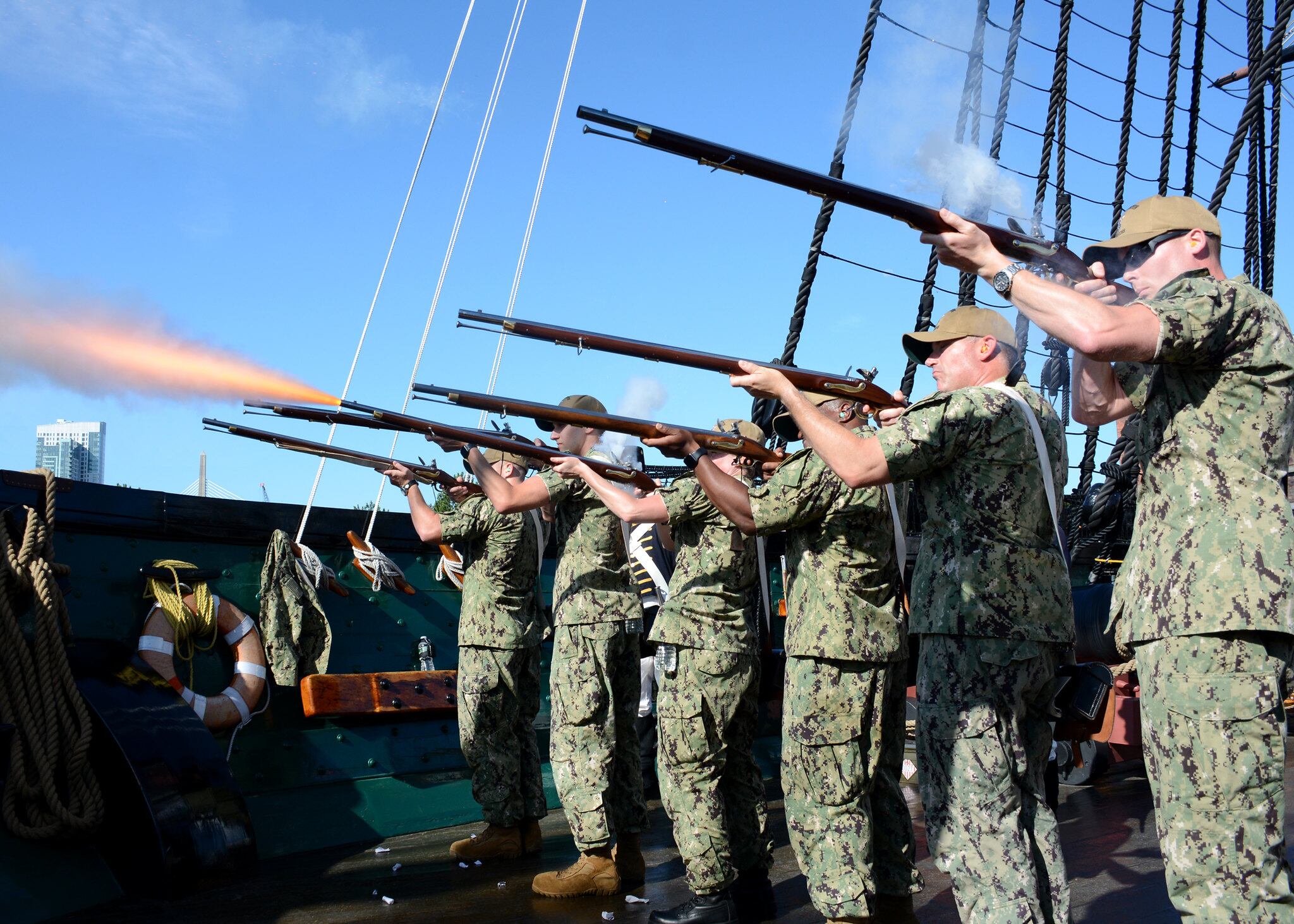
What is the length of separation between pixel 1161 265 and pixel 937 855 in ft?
5.42

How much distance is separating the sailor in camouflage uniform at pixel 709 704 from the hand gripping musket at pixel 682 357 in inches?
21.8

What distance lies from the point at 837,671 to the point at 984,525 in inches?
30.9

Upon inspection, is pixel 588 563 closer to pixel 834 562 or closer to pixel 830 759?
pixel 834 562

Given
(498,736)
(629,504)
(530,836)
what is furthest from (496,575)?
(530,836)

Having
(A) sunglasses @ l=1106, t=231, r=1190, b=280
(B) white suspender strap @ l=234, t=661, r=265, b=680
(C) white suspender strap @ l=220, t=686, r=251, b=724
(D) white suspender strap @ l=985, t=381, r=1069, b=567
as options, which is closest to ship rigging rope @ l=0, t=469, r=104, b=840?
(C) white suspender strap @ l=220, t=686, r=251, b=724

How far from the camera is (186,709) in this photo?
468 cm

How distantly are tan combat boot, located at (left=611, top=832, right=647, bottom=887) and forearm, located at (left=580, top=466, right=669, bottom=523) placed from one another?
1.42 meters

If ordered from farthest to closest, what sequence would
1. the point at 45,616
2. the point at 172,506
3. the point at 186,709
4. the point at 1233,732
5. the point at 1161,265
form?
the point at 172,506, the point at 186,709, the point at 45,616, the point at 1161,265, the point at 1233,732

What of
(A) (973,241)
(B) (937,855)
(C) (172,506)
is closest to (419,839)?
(C) (172,506)

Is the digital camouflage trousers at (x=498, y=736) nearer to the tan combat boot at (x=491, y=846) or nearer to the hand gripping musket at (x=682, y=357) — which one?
the tan combat boot at (x=491, y=846)

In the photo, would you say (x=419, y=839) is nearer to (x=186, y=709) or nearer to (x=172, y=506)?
(x=186, y=709)

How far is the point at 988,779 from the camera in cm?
304

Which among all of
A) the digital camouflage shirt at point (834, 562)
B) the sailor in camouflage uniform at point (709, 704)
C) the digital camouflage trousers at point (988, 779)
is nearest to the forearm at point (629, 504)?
the sailor in camouflage uniform at point (709, 704)

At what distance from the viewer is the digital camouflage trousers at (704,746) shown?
13.6ft
